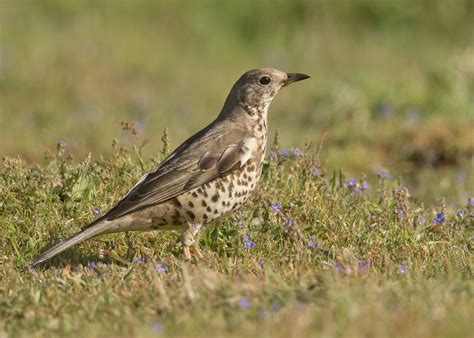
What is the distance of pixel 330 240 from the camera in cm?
704

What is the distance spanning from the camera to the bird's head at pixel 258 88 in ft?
A: 25.6

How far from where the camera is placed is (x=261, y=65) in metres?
17.4

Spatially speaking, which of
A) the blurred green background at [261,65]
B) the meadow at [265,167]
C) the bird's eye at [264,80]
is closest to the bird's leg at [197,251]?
the meadow at [265,167]

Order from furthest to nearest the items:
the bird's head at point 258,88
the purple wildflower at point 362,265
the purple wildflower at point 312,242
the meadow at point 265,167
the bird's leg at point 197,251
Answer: the bird's head at point 258,88 < the bird's leg at point 197,251 < the purple wildflower at point 312,242 < the purple wildflower at point 362,265 < the meadow at point 265,167

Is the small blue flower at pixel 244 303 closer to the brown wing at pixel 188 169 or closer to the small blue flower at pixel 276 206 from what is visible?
the brown wing at pixel 188 169

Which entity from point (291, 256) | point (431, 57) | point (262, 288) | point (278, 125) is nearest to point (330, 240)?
point (291, 256)

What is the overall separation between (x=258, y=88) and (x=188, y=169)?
1.15 meters

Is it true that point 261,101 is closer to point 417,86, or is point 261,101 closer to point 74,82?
point 417,86

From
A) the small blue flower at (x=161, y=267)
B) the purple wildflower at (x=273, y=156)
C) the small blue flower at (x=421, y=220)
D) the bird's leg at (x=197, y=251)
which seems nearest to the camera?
the small blue flower at (x=161, y=267)

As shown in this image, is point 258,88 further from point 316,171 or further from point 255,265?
point 255,265

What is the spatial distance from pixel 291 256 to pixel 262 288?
4.41 ft

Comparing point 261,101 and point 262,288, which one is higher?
point 261,101

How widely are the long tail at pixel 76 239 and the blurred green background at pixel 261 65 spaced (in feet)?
11.7

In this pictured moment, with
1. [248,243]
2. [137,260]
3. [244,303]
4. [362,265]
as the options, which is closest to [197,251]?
[248,243]
